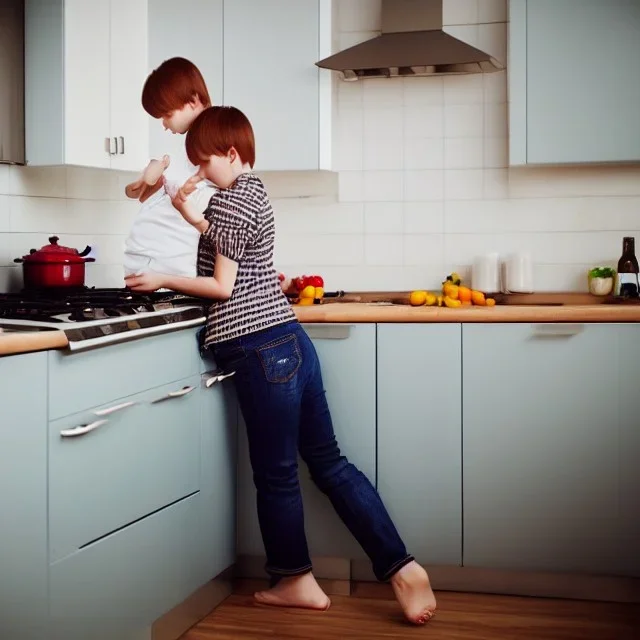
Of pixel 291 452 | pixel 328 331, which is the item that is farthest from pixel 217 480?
pixel 328 331

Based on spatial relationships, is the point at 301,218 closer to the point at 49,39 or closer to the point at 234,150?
the point at 234,150

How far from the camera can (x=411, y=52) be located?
3387mm

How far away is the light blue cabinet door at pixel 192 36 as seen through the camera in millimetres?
3539

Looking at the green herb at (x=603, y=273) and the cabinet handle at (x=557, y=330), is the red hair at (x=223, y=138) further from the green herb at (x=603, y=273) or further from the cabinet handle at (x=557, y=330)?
the green herb at (x=603, y=273)

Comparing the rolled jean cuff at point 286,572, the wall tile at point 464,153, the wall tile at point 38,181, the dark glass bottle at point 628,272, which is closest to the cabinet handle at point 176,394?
the rolled jean cuff at point 286,572

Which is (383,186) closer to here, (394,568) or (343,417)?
(343,417)

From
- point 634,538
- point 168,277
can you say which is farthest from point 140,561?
point 634,538

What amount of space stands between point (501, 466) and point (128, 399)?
1214 millimetres

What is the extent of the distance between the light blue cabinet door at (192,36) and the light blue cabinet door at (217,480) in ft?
3.39

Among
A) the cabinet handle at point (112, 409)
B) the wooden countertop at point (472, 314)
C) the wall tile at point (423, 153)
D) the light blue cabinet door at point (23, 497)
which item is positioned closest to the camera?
the light blue cabinet door at point (23, 497)

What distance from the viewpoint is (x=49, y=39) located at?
3129 mm

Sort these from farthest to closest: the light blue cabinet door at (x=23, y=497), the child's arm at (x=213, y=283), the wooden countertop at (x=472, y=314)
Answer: the wooden countertop at (x=472, y=314)
the child's arm at (x=213, y=283)
the light blue cabinet door at (x=23, y=497)

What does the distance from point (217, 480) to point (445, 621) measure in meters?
0.77

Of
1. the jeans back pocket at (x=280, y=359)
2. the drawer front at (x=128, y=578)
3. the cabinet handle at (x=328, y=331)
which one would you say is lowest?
the drawer front at (x=128, y=578)
